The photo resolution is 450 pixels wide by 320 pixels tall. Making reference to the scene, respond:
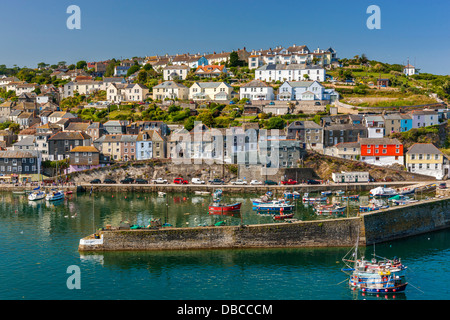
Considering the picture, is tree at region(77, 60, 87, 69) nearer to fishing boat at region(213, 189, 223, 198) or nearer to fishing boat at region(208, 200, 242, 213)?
fishing boat at region(213, 189, 223, 198)

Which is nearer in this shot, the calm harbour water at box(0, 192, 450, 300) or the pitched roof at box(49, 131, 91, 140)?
the calm harbour water at box(0, 192, 450, 300)

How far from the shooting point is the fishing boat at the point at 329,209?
125 ft

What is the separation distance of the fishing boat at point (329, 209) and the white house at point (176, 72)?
182ft

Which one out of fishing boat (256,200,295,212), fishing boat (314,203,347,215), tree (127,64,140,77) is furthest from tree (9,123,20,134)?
fishing boat (314,203,347,215)

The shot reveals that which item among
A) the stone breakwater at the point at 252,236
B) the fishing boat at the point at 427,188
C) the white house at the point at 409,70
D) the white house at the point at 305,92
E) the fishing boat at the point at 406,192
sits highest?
the white house at the point at 409,70

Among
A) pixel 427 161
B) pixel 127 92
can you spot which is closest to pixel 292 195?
pixel 427 161

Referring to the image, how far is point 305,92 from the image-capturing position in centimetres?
7012

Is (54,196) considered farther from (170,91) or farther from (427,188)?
(427,188)

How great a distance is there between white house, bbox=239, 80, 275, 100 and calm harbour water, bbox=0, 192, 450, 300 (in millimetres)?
38290

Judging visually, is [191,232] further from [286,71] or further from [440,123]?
[286,71]

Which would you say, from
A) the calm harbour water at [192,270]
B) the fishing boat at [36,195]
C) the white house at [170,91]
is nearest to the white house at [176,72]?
the white house at [170,91]

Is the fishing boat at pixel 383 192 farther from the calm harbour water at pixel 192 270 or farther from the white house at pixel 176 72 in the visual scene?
the white house at pixel 176 72

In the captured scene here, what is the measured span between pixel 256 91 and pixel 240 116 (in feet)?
25.5

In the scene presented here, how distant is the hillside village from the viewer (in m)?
53.6
